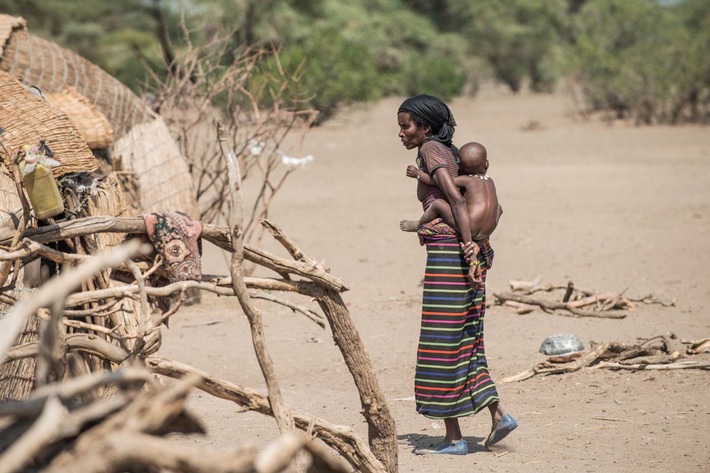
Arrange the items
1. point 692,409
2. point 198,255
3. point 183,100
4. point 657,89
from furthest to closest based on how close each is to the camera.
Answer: point 657,89 → point 183,100 → point 692,409 → point 198,255

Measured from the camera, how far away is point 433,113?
14.9 ft

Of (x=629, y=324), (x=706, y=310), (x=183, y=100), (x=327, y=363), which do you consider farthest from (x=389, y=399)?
(x=183, y=100)

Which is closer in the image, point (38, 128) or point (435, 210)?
point (435, 210)

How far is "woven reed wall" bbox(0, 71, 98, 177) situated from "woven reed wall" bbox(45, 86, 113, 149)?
5.20 ft

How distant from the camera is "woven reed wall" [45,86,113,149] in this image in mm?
6605

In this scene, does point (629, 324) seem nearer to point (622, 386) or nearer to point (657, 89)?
point (622, 386)

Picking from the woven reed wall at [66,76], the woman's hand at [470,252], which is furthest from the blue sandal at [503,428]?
the woven reed wall at [66,76]

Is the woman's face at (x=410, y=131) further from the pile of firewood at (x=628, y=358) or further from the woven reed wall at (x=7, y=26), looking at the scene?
the woven reed wall at (x=7, y=26)

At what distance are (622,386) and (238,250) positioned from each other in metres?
3.08

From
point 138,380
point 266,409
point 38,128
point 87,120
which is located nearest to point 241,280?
point 266,409

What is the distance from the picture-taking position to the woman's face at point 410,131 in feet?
15.0

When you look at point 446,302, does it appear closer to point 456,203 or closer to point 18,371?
point 456,203

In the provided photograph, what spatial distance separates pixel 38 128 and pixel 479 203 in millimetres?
2039

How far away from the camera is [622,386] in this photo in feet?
18.6
